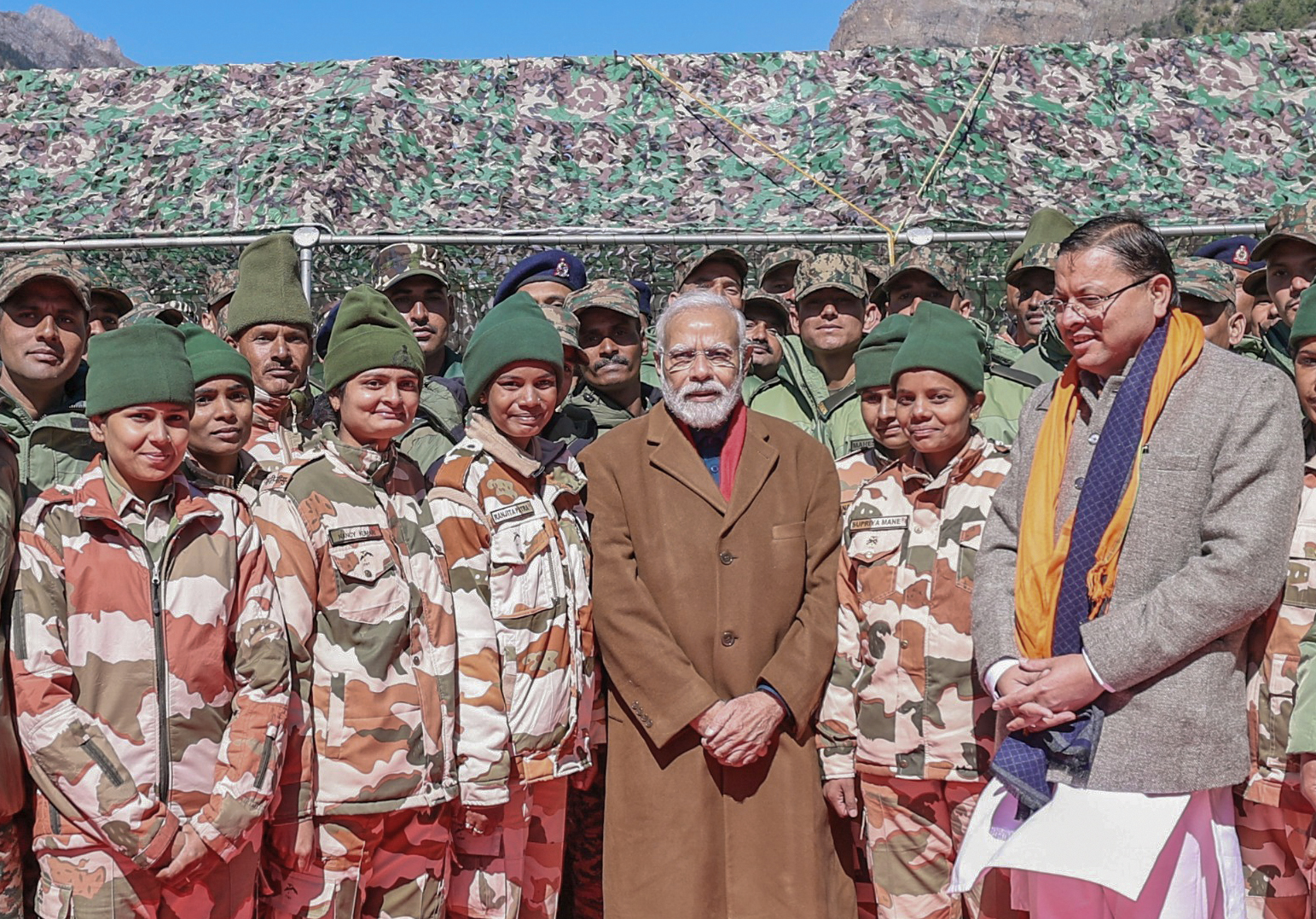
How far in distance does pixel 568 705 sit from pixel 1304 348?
206 centimetres

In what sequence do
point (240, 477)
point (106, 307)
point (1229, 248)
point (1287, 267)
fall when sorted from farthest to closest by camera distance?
point (1229, 248)
point (106, 307)
point (1287, 267)
point (240, 477)

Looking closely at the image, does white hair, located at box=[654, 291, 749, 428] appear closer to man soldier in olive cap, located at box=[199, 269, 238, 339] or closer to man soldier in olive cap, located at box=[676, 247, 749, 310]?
man soldier in olive cap, located at box=[676, 247, 749, 310]

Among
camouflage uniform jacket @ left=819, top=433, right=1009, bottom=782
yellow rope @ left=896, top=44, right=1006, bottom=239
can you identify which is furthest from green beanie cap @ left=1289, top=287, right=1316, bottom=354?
yellow rope @ left=896, top=44, right=1006, bottom=239

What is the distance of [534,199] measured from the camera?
23.0ft

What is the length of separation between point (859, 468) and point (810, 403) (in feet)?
3.83

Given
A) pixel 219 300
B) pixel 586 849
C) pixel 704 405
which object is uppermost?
pixel 219 300

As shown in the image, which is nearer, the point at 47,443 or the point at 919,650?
the point at 919,650

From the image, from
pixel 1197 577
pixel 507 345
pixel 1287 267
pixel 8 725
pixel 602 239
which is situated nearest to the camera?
pixel 1197 577

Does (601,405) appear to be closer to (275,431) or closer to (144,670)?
(275,431)

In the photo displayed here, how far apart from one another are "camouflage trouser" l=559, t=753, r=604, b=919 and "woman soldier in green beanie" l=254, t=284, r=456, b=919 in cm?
83

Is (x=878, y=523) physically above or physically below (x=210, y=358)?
below

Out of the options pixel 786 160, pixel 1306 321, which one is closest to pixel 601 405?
pixel 1306 321

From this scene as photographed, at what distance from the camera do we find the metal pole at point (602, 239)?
236 inches

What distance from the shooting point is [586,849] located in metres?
4.12
